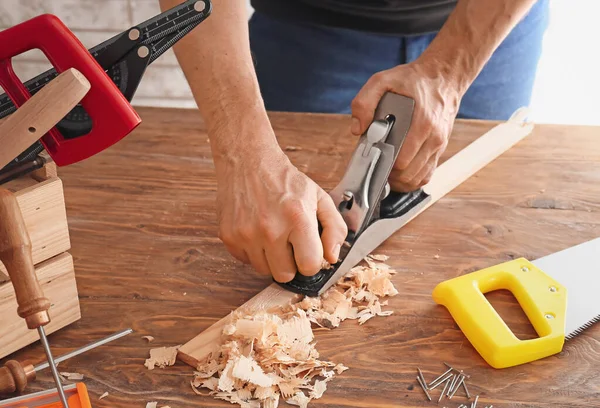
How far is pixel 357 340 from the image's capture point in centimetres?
99

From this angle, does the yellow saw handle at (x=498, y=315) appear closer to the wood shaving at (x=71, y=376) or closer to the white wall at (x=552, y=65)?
the wood shaving at (x=71, y=376)

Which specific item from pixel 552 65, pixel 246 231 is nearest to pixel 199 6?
pixel 246 231

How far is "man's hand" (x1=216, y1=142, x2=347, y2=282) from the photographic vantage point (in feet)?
3.31

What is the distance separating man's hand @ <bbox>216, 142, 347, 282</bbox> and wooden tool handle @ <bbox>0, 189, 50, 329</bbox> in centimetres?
37

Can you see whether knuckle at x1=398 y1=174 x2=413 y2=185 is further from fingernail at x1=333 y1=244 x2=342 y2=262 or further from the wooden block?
the wooden block

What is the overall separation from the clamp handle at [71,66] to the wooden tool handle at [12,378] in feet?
1.02

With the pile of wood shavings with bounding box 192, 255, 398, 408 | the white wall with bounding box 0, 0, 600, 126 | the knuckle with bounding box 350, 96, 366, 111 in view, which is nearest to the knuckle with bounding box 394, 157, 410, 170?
the knuckle with bounding box 350, 96, 366, 111

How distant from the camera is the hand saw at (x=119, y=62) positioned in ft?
2.65

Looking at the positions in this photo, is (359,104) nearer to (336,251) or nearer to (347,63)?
(336,251)

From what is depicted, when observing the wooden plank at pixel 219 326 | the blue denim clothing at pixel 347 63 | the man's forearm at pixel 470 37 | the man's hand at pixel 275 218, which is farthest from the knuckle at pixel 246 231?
the blue denim clothing at pixel 347 63

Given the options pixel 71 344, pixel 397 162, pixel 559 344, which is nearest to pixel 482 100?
pixel 397 162

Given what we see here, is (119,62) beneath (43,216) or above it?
above

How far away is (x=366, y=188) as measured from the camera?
1.11m

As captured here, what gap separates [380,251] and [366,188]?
150mm
